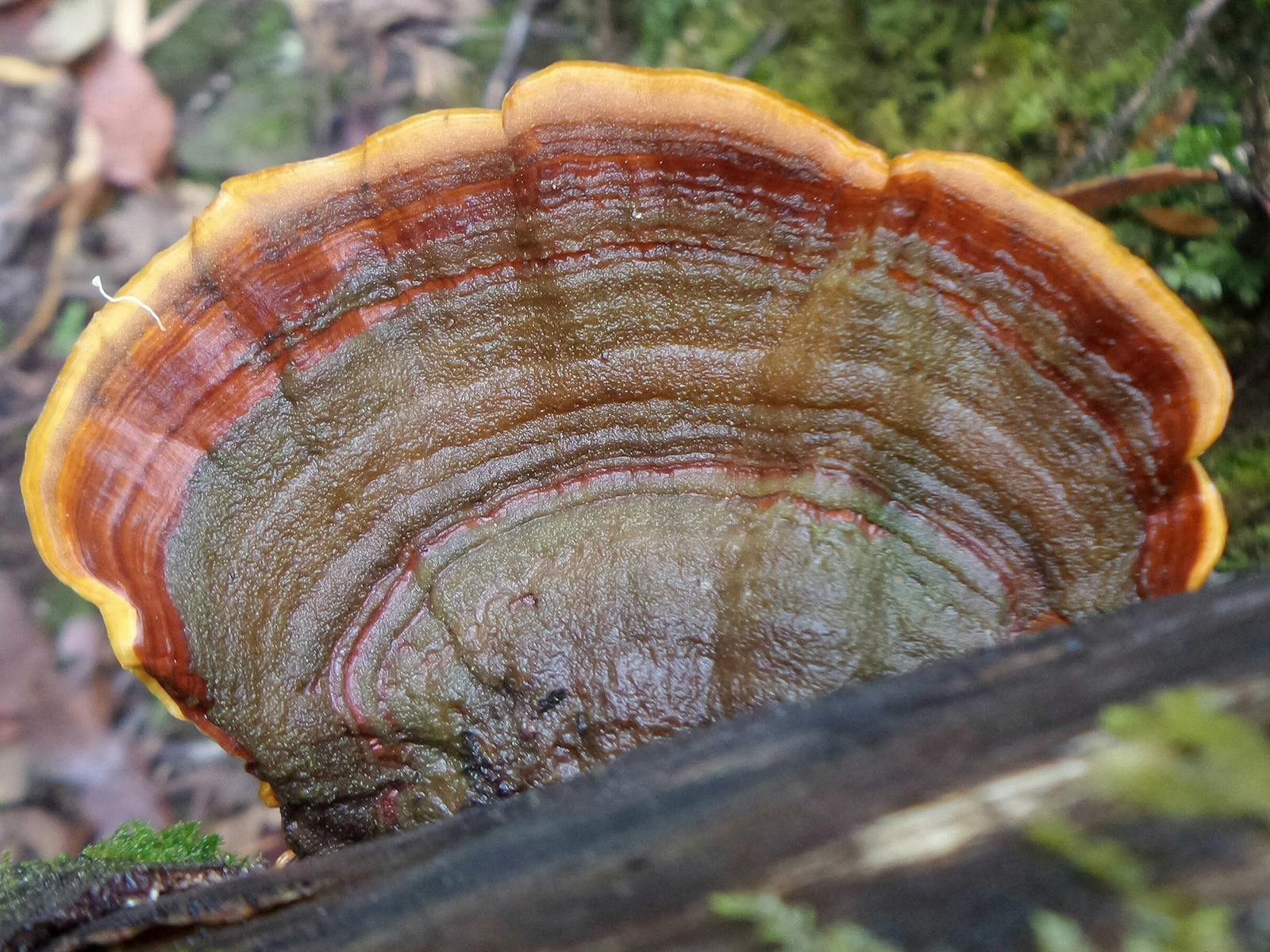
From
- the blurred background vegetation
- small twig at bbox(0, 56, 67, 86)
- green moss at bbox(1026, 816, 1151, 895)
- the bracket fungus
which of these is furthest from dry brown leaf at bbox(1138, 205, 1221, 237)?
small twig at bbox(0, 56, 67, 86)


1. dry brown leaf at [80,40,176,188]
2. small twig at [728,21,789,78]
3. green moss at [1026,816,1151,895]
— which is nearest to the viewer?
green moss at [1026,816,1151,895]

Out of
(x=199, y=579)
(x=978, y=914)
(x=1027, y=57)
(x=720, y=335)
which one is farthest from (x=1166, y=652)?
(x=1027, y=57)

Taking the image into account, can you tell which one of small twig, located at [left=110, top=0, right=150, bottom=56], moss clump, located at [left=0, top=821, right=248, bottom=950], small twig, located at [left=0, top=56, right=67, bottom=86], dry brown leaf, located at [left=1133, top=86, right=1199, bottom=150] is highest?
small twig, located at [left=110, top=0, right=150, bottom=56]

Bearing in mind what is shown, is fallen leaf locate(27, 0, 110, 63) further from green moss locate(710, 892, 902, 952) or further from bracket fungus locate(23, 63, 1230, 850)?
green moss locate(710, 892, 902, 952)

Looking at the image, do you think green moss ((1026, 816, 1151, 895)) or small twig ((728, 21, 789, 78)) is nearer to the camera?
green moss ((1026, 816, 1151, 895))

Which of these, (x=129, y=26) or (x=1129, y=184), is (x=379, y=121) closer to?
(x=129, y=26)

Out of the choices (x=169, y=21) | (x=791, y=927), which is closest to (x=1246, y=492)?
(x=791, y=927)
